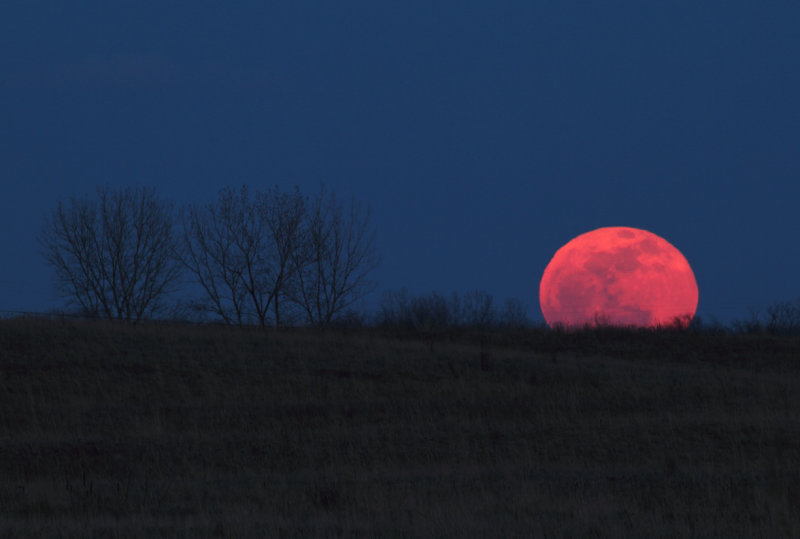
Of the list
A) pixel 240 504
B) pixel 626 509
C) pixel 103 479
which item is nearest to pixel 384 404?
pixel 103 479

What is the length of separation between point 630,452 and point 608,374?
1236 cm

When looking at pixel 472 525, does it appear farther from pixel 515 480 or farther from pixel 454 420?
pixel 454 420

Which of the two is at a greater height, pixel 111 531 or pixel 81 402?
pixel 81 402

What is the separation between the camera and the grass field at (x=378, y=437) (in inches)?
422

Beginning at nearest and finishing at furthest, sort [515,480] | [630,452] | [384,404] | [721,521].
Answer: [721,521] → [515,480] → [630,452] → [384,404]

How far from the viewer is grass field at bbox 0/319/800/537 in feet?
35.2

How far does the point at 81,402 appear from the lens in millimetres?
25203

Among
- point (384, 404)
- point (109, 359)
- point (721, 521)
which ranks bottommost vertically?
point (721, 521)

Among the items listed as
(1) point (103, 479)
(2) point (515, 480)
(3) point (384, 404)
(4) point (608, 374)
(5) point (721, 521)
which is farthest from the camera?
(4) point (608, 374)

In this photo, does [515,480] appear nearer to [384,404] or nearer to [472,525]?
[472,525]

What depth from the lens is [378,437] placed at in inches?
812

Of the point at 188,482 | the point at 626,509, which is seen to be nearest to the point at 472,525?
the point at 626,509

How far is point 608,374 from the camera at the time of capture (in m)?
31.1

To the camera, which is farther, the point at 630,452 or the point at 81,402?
the point at 81,402
